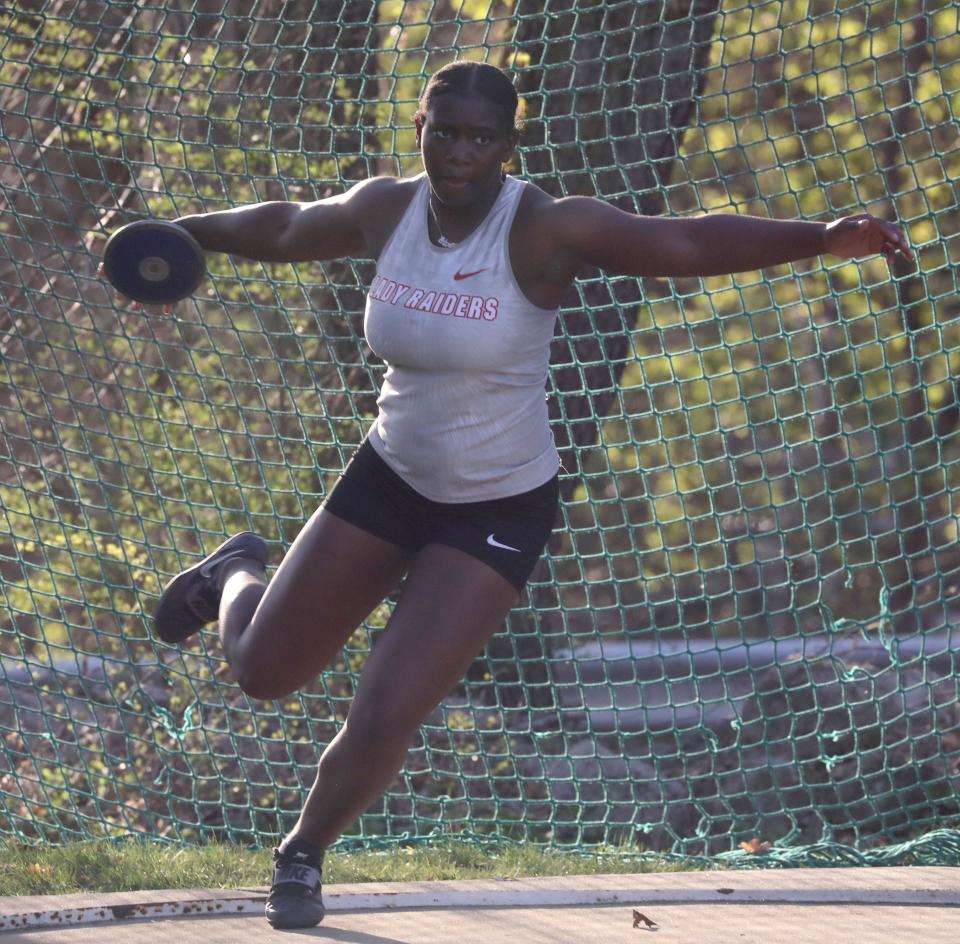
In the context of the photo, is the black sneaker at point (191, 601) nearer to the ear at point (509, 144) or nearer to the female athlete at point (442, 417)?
the female athlete at point (442, 417)

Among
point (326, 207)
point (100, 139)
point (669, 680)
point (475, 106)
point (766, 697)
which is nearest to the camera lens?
point (475, 106)

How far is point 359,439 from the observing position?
5.80 metres

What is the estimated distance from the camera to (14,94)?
21.7 feet

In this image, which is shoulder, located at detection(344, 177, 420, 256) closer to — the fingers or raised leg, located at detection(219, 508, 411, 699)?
raised leg, located at detection(219, 508, 411, 699)

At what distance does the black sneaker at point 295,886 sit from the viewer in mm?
3275

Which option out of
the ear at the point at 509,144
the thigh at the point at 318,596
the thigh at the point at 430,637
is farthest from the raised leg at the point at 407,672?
the ear at the point at 509,144

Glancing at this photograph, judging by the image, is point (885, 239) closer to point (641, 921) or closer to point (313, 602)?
point (313, 602)

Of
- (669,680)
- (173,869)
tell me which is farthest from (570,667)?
(173,869)

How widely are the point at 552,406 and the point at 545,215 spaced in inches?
107

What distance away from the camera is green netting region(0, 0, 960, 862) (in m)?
4.91

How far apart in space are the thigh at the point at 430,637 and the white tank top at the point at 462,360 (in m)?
0.19

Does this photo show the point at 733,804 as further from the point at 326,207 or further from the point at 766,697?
the point at 326,207

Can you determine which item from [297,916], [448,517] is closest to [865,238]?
[448,517]

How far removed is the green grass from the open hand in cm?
205
